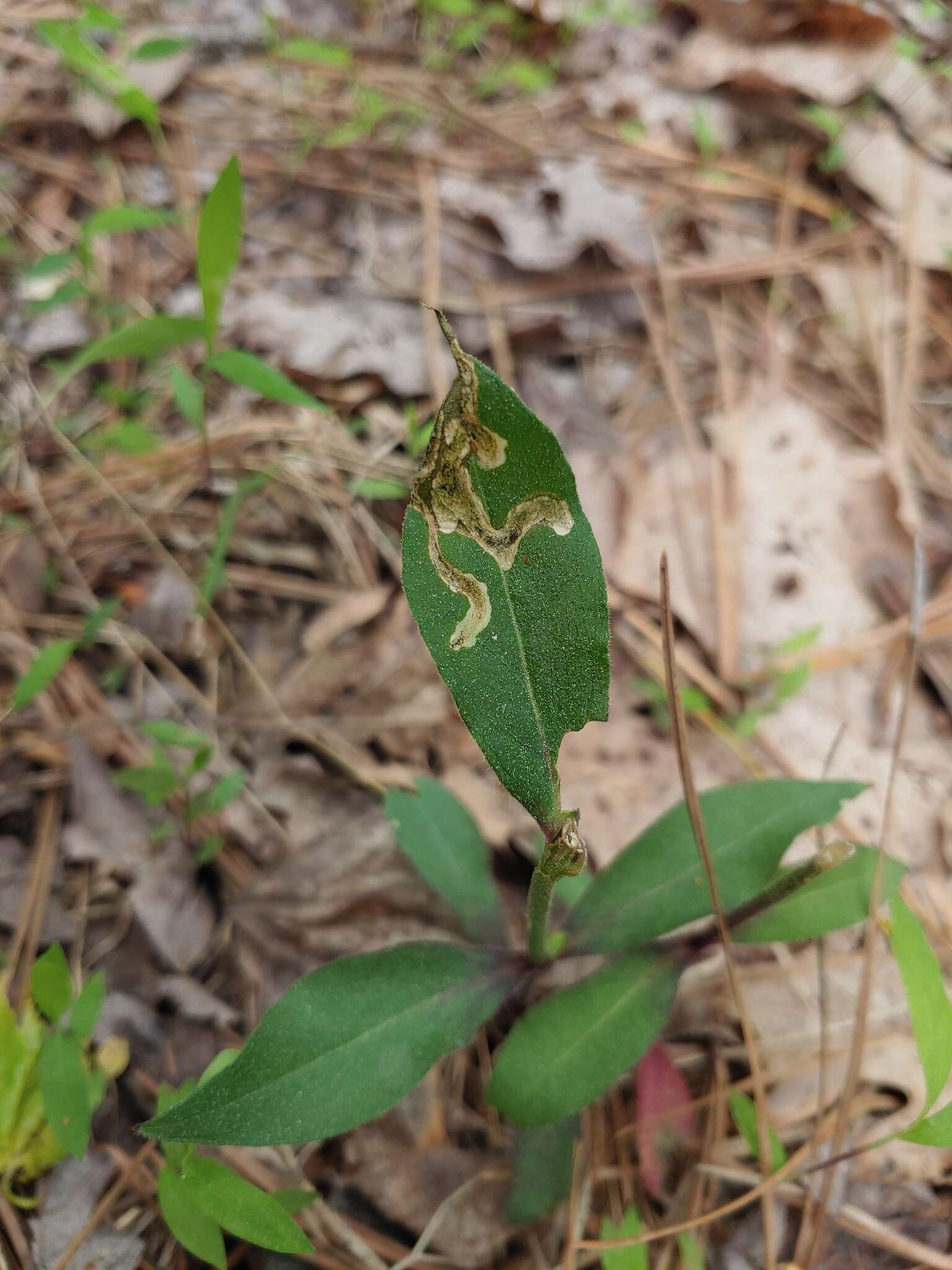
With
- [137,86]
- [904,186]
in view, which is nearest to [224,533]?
[137,86]

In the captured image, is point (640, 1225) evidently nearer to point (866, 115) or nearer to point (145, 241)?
point (145, 241)

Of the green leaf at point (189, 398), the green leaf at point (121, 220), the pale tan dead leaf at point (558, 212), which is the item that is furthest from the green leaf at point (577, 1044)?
the pale tan dead leaf at point (558, 212)

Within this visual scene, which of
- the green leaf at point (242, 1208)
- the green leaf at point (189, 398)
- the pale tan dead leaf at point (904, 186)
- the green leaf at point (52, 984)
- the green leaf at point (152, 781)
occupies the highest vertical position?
the pale tan dead leaf at point (904, 186)

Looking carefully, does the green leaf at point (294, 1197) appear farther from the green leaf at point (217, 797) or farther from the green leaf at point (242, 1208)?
the green leaf at point (217, 797)

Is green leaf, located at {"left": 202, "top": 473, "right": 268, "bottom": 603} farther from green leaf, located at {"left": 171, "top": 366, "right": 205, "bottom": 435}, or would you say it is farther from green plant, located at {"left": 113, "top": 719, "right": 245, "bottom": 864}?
green plant, located at {"left": 113, "top": 719, "right": 245, "bottom": 864}

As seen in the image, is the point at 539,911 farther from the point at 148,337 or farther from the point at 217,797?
the point at 148,337
